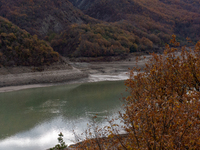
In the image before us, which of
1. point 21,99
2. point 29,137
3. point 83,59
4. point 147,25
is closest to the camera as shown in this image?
point 29,137

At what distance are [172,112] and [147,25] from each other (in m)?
88.4

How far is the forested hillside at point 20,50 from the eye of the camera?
1331 inches

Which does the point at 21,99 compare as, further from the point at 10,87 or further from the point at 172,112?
the point at 172,112

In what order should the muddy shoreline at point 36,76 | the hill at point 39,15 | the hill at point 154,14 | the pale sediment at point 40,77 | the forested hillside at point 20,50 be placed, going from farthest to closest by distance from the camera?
the hill at point 154,14 < the hill at point 39,15 < the forested hillside at point 20,50 < the pale sediment at point 40,77 < the muddy shoreline at point 36,76

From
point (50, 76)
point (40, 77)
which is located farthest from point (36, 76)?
point (50, 76)

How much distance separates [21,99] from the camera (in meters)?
25.6

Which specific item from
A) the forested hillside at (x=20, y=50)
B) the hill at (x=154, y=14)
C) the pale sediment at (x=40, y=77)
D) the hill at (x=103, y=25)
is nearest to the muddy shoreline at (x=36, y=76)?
the pale sediment at (x=40, y=77)

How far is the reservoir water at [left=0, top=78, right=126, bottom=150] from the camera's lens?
14258 mm

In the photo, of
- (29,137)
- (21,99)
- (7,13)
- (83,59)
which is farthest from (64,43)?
(29,137)

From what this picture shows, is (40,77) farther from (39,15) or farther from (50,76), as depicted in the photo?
(39,15)

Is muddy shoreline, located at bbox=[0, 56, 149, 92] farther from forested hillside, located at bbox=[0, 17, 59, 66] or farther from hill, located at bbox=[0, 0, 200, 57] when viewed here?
hill, located at bbox=[0, 0, 200, 57]

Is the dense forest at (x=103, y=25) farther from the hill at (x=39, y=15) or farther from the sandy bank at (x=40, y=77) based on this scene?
the sandy bank at (x=40, y=77)

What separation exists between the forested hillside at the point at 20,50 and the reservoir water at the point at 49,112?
23.8ft

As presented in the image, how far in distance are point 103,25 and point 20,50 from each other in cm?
4193
